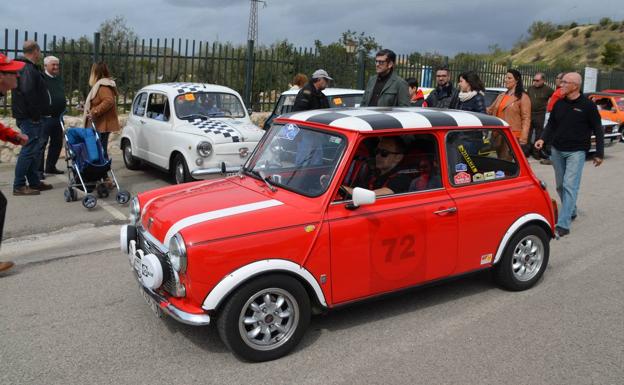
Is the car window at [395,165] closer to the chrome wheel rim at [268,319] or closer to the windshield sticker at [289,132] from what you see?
the windshield sticker at [289,132]

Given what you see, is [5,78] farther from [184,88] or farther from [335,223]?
[184,88]

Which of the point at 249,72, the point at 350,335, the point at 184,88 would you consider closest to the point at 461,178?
the point at 350,335

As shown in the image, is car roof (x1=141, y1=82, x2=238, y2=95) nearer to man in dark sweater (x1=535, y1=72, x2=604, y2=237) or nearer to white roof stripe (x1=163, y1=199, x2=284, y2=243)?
man in dark sweater (x1=535, y1=72, x2=604, y2=237)

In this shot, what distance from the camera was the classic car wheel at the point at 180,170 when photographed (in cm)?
893

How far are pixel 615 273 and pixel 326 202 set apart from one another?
343cm

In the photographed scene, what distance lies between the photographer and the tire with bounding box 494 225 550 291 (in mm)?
5029

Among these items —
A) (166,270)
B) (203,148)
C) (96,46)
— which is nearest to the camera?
(166,270)

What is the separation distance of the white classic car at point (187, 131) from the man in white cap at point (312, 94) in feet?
2.86

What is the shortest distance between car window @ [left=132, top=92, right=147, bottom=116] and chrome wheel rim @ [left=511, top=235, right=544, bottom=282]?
7.40 meters

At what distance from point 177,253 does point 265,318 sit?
28.2 inches

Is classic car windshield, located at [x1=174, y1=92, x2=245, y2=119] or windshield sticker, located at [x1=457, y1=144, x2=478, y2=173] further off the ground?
classic car windshield, located at [x1=174, y1=92, x2=245, y2=119]

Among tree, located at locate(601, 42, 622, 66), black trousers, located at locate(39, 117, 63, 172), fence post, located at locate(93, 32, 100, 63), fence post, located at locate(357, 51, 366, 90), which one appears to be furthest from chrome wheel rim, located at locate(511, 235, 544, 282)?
tree, located at locate(601, 42, 622, 66)

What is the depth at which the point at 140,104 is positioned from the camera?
10.6 meters

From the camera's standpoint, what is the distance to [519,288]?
17.1 feet
